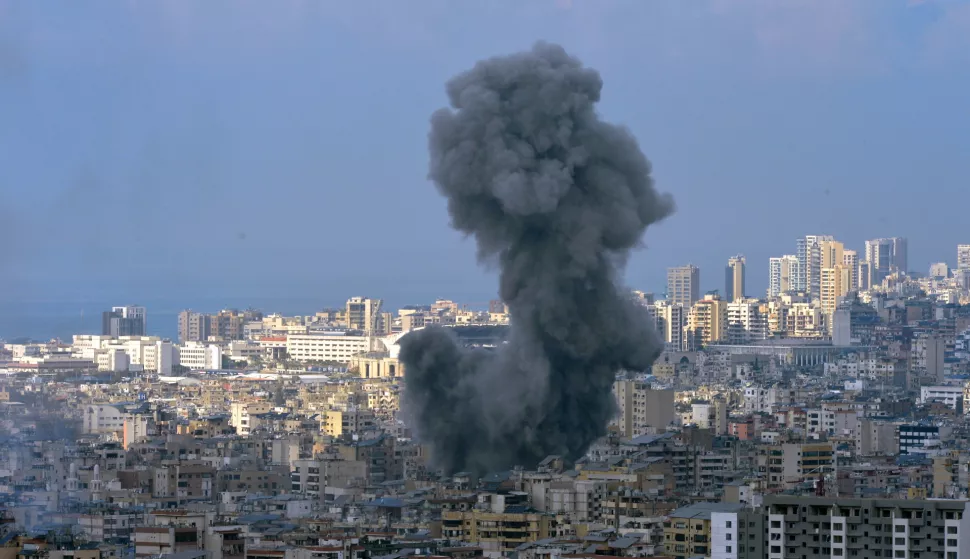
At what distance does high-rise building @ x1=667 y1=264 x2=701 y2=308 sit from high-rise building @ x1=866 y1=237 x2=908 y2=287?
11.9 meters

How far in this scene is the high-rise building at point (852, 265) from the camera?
137m

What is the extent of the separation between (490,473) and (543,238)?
4495 millimetres

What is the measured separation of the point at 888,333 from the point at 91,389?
4541cm

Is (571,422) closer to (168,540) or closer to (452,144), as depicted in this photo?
(452,144)

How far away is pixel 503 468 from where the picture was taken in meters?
43.2

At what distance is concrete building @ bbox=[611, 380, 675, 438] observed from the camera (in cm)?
5881

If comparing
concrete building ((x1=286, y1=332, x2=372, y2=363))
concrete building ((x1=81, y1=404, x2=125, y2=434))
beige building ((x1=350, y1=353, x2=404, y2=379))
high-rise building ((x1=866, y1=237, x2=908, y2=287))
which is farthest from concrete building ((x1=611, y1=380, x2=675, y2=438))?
high-rise building ((x1=866, y1=237, x2=908, y2=287))

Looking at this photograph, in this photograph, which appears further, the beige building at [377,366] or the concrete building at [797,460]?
the beige building at [377,366]

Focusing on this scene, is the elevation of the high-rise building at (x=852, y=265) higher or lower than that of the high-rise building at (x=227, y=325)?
higher

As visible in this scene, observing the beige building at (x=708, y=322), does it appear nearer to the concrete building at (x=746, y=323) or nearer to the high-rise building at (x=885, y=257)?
the concrete building at (x=746, y=323)

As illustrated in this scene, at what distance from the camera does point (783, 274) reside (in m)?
144

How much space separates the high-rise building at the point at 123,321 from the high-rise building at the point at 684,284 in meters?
29.4

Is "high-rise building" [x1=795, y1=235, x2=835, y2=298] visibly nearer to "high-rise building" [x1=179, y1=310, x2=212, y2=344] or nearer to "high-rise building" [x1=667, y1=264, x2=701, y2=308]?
"high-rise building" [x1=667, y1=264, x2=701, y2=308]

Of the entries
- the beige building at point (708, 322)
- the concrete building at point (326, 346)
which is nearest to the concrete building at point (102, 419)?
the concrete building at point (326, 346)
